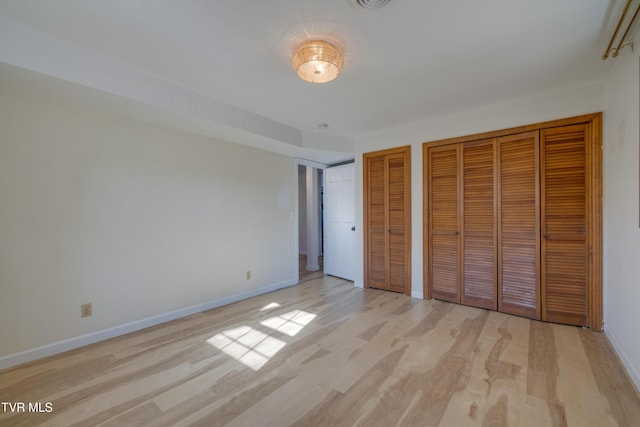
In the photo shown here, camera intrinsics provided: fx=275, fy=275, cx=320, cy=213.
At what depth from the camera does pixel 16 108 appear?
215cm

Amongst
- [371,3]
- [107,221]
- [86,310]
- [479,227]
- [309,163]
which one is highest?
[371,3]

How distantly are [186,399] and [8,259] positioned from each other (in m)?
1.81

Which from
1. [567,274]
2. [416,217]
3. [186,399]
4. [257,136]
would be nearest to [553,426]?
[567,274]

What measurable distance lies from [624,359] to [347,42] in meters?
→ 3.10

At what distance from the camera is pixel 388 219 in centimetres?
397

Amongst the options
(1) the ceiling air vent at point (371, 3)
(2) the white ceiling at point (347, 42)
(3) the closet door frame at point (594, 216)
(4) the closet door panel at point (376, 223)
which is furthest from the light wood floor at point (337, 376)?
(1) the ceiling air vent at point (371, 3)

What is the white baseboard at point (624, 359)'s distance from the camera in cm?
182

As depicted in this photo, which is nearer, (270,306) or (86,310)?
(86,310)

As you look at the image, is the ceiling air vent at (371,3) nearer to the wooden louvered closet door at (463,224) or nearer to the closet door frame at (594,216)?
the wooden louvered closet door at (463,224)

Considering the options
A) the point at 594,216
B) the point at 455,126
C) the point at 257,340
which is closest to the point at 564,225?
the point at 594,216

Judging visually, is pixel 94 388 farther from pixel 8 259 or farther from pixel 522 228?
pixel 522 228

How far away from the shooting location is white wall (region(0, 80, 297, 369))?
217cm

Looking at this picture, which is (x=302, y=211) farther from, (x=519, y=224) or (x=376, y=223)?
(x=519, y=224)

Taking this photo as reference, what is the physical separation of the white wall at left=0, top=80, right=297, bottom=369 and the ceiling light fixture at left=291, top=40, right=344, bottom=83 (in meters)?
1.87
